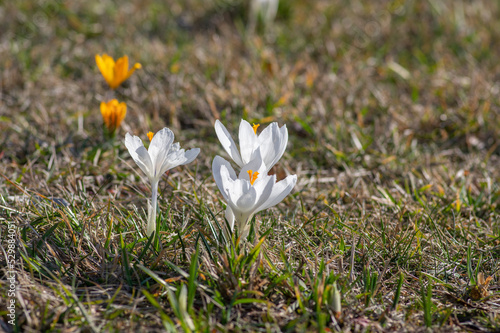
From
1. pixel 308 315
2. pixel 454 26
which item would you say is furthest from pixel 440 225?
pixel 454 26

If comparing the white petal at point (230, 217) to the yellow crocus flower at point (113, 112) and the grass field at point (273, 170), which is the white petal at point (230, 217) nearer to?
the grass field at point (273, 170)

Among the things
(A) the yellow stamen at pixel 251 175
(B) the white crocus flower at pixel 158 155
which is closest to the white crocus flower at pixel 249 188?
(A) the yellow stamen at pixel 251 175

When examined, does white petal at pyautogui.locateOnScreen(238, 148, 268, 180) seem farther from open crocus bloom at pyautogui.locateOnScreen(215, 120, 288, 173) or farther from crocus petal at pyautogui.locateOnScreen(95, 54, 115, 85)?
crocus petal at pyautogui.locateOnScreen(95, 54, 115, 85)

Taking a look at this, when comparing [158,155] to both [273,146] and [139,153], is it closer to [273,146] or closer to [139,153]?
[139,153]

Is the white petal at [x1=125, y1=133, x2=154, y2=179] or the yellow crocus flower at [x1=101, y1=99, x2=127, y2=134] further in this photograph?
the yellow crocus flower at [x1=101, y1=99, x2=127, y2=134]

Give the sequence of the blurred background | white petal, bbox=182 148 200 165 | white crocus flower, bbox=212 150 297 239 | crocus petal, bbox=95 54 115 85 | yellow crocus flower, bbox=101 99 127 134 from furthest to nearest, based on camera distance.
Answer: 1. the blurred background
2. crocus petal, bbox=95 54 115 85
3. yellow crocus flower, bbox=101 99 127 134
4. white petal, bbox=182 148 200 165
5. white crocus flower, bbox=212 150 297 239

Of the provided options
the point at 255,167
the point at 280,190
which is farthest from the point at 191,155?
the point at 280,190

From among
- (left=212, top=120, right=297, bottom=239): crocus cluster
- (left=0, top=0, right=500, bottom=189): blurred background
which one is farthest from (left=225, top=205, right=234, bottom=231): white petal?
(left=0, top=0, right=500, bottom=189): blurred background
